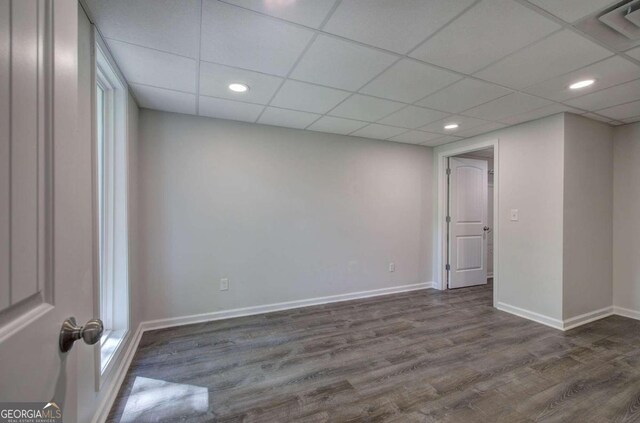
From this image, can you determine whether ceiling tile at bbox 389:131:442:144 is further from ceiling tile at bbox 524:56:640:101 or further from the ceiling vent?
the ceiling vent

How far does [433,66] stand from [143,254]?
3155 millimetres

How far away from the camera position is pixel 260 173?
3.36 meters

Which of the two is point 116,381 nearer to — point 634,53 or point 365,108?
point 365,108

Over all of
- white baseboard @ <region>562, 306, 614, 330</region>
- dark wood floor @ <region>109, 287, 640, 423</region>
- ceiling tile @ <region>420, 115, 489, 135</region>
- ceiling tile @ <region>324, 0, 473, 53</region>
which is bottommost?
dark wood floor @ <region>109, 287, 640, 423</region>

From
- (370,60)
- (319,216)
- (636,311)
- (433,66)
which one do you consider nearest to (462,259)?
(636,311)

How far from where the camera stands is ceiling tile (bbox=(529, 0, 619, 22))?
1.40 m

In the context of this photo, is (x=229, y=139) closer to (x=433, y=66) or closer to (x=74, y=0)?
(x=433, y=66)

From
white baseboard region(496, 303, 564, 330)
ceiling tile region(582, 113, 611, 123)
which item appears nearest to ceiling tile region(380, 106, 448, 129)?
ceiling tile region(582, 113, 611, 123)

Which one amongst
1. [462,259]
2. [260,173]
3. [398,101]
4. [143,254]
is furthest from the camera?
[462,259]

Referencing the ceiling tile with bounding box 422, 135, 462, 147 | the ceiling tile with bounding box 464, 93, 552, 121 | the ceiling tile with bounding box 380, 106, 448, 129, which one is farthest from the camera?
the ceiling tile with bounding box 422, 135, 462, 147

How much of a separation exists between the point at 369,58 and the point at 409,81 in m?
0.50

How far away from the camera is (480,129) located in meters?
3.54

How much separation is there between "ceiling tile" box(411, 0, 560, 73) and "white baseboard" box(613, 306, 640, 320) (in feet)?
11.8

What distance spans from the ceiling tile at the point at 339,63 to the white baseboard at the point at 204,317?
2534 mm
